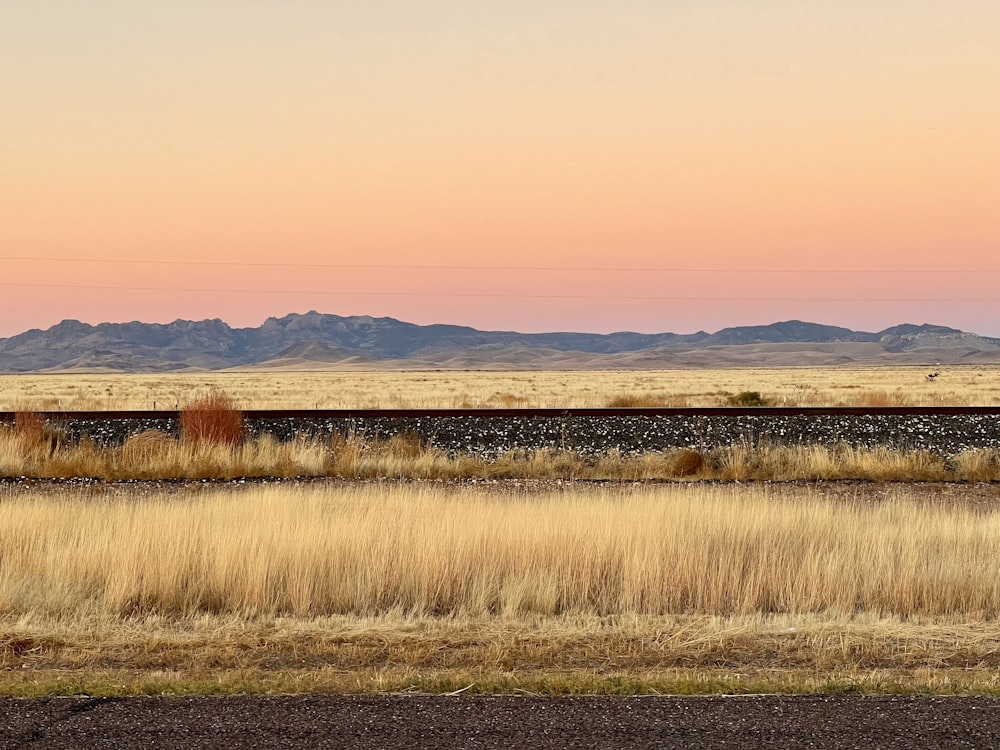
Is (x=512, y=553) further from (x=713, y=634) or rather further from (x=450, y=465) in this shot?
(x=450, y=465)

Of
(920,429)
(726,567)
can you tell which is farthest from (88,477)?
(920,429)

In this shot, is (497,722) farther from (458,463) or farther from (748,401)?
(748,401)

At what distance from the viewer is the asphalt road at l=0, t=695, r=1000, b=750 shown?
597 centimetres

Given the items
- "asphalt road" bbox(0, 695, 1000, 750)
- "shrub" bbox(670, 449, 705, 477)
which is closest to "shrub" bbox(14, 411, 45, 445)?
"shrub" bbox(670, 449, 705, 477)

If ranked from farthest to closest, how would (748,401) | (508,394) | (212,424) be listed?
(508,394), (748,401), (212,424)

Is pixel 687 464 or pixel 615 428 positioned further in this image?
pixel 615 428

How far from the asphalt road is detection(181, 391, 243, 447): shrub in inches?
661

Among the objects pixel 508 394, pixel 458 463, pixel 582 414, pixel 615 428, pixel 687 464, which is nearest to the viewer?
pixel 687 464

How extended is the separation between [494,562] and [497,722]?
17.6 ft

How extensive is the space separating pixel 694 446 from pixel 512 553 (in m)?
12.2

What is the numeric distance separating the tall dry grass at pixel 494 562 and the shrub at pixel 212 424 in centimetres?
876

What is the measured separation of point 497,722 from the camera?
634 cm

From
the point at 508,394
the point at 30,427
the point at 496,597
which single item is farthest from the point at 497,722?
the point at 508,394

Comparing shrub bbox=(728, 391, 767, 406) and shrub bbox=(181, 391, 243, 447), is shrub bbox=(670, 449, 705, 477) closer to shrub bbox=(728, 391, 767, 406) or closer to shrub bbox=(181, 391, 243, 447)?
shrub bbox=(181, 391, 243, 447)
